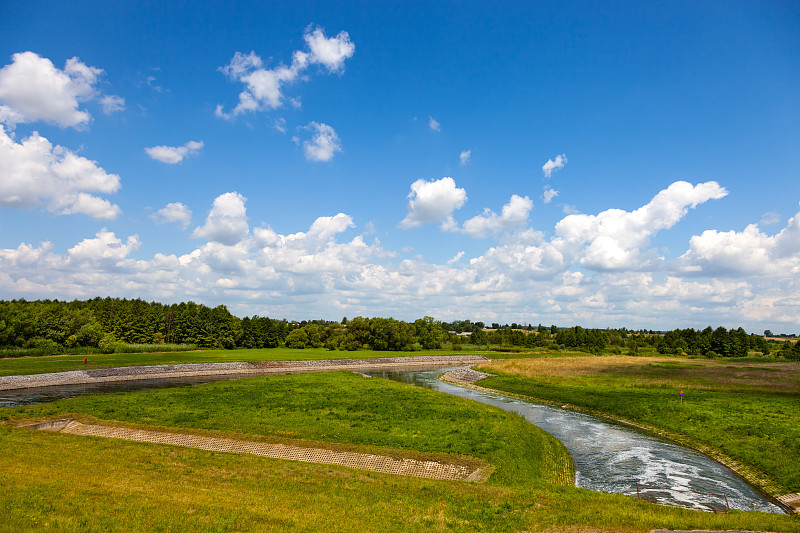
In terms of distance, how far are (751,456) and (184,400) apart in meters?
49.6

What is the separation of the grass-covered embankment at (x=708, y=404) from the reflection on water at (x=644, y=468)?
223cm

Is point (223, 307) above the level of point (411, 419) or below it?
above

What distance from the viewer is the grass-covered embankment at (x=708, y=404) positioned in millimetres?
29828

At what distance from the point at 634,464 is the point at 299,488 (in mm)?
23543

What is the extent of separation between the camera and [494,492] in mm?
19844

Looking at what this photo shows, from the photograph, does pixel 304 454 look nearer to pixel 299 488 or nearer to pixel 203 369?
pixel 299 488

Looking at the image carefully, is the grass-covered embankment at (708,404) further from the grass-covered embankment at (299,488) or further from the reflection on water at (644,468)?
the grass-covered embankment at (299,488)

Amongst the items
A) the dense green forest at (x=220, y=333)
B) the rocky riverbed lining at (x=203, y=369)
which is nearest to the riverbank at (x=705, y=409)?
the rocky riverbed lining at (x=203, y=369)

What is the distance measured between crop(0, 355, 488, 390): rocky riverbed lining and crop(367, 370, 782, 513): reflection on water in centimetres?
6354

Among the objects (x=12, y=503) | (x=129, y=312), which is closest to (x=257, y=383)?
(x=12, y=503)

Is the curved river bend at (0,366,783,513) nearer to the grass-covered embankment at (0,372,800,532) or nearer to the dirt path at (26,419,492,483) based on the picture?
the grass-covered embankment at (0,372,800,532)

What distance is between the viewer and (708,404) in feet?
Answer: 148

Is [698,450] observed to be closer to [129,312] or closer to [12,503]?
[12,503]

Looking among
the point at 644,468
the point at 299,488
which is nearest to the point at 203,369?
the point at 299,488
